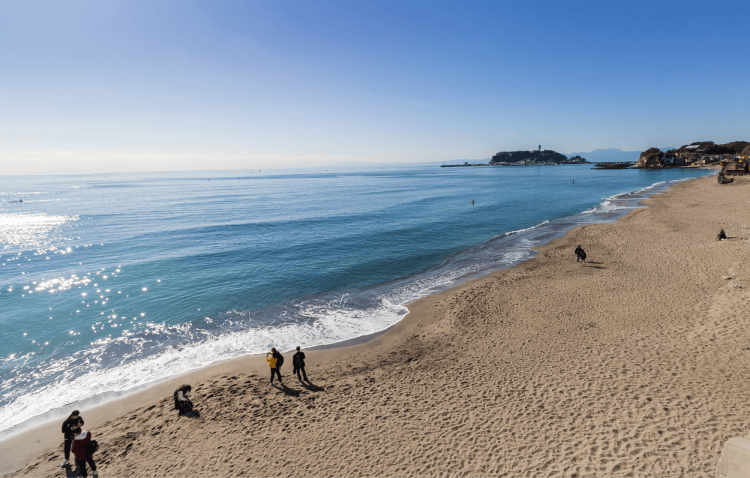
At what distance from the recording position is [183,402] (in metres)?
11.1

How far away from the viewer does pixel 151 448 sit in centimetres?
966

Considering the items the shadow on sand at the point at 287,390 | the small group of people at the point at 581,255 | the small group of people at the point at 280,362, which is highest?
the small group of people at the point at 581,255

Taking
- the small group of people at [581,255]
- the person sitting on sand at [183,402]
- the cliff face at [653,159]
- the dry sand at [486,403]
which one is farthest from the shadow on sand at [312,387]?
the cliff face at [653,159]

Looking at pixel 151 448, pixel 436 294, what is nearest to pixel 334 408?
pixel 151 448

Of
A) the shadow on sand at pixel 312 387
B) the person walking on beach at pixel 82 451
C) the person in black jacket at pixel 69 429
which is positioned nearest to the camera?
the person walking on beach at pixel 82 451

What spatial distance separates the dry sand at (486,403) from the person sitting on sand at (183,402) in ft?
1.19

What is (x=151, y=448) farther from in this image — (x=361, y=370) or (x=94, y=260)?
(x=94, y=260)

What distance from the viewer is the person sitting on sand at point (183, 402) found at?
1104cm

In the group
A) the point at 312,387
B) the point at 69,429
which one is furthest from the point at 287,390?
the point at 69,429

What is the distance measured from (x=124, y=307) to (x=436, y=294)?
22.2m

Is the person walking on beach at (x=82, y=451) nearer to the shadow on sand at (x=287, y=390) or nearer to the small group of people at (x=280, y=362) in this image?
the small group of people at (x=280, y=362)

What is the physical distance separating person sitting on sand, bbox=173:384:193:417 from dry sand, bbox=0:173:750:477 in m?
0.36

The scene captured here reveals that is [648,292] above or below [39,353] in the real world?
above

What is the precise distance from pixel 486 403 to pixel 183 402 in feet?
35.4
